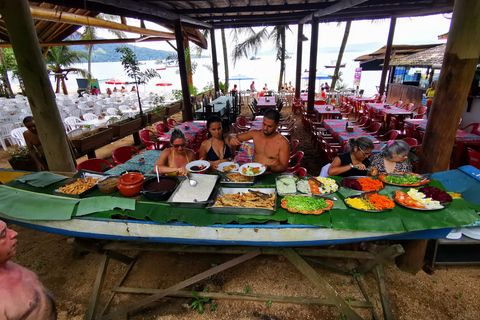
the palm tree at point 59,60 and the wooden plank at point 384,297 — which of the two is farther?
the palm tree at point 59,60

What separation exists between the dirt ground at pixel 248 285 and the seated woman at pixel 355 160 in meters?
1.43

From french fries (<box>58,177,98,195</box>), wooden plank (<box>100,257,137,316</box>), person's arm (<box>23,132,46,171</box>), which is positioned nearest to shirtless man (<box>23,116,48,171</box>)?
person's arm (<box>23,132,46,171</box>)

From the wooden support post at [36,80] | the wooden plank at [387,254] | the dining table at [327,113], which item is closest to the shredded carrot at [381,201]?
the wooden plank at [387,254]

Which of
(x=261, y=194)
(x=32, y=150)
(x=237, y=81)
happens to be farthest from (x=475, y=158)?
(x=237, y=81)

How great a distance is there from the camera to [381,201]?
8.36 feet

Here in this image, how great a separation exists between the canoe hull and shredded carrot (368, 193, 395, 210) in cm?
28

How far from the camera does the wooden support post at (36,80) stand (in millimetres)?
3455

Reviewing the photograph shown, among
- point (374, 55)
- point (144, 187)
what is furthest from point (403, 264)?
point (374, 55)

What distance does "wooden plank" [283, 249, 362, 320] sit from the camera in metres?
2.62

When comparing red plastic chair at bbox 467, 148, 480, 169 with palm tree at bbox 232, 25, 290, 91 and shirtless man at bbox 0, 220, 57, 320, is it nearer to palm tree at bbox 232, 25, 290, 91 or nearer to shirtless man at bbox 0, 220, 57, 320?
shirtless man at bbox 0, 220, 57, 320

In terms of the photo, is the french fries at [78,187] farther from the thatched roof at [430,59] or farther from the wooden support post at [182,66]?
the thatched roof at [430,59]

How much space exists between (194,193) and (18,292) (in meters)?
1.62

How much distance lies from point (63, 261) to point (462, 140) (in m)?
9.31

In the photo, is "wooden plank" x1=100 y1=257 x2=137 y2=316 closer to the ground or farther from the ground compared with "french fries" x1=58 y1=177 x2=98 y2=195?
closer to the ground
